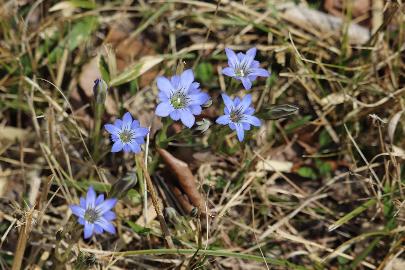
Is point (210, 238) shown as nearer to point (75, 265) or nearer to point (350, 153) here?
point (75, 265)

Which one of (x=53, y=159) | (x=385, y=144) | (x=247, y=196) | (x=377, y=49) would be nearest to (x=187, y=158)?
(x=247, y=196)

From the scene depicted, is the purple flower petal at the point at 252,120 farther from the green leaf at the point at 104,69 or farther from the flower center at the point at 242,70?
the green leaf at the point at 104,69

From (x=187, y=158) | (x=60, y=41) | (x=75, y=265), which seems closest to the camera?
(x=75, y=265)

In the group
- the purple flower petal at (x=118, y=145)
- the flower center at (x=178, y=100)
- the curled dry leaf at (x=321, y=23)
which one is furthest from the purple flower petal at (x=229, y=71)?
the curled dry leaf at (x=321, y=23)

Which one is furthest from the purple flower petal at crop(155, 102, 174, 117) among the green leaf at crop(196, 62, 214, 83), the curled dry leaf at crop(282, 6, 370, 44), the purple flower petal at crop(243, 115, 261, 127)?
the curled dry leaf at crop(282, 6, 370, 44)

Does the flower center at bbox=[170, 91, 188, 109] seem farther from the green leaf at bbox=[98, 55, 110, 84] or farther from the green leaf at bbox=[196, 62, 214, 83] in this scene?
the green leaf at bbox=[196, 62, 214, 83]

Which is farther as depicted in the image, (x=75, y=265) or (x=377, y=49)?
(x=377, y=49)

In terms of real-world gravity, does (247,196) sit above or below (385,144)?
below

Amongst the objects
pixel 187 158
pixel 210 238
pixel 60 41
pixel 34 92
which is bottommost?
pixel 210 238
